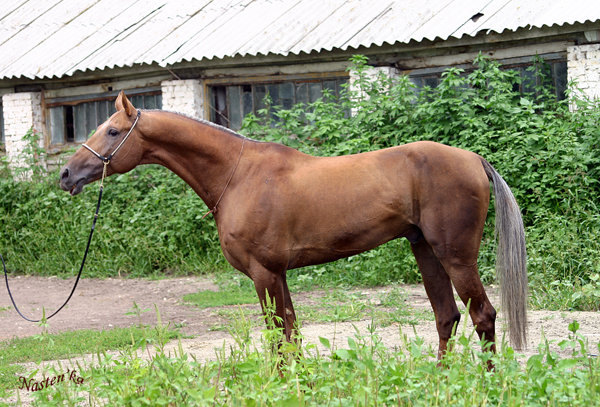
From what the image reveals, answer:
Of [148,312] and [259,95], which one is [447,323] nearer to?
[148,312]

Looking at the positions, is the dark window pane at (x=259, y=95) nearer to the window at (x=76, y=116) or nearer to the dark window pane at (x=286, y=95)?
the dark window pane at (x=286, y=95)

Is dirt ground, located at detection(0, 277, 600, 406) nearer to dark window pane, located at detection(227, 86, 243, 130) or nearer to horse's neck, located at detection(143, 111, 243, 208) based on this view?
horse's neck, located at detection(143, 111, 243, 208)

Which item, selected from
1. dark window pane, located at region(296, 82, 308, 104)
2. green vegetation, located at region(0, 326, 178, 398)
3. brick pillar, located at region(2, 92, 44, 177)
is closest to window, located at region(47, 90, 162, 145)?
brick pillar, located at region(2, 92, 44, 177)

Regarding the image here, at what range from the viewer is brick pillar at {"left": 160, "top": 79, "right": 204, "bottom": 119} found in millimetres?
11539

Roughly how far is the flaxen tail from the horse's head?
92.1 inches

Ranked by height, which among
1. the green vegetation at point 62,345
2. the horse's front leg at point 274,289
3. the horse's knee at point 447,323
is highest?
the horse's front leg at point 274,289

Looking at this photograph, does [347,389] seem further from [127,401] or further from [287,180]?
[287,180]

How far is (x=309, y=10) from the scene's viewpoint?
1184 centimetres

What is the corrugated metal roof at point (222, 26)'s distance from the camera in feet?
31.8

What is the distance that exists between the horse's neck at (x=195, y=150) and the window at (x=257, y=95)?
239 inches

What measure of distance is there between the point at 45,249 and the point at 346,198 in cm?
Answer: 774

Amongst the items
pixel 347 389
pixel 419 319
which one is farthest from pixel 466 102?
pixel 347 389

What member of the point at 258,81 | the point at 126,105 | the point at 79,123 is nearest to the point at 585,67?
the point at 258,81

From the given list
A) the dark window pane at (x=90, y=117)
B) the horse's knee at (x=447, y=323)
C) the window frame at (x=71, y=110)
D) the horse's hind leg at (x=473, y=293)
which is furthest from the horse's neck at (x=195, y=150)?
Answer: the dark window pane at (x=90, y=117)
